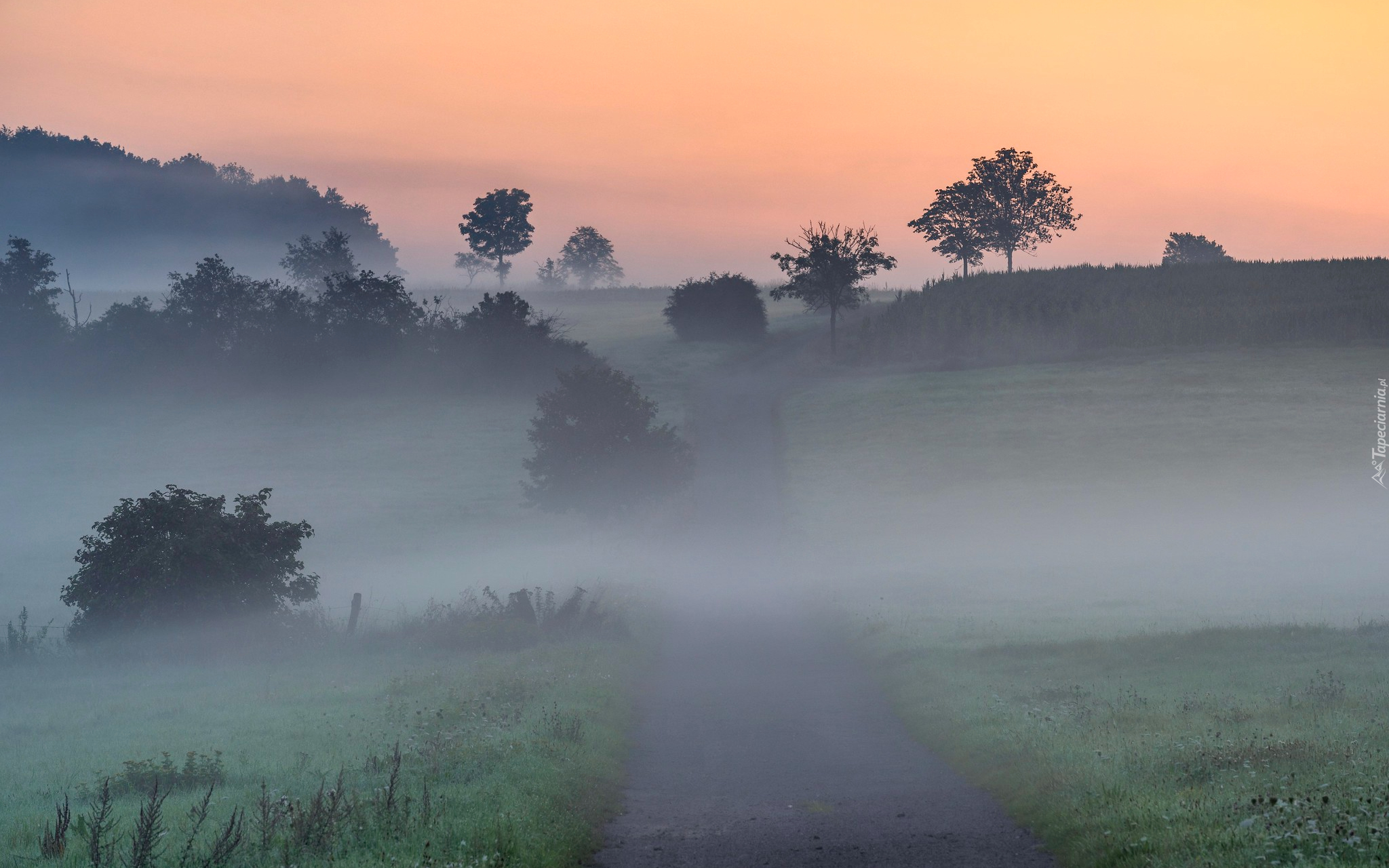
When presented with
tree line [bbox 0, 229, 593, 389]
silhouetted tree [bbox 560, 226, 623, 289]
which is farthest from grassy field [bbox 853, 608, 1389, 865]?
silhouetted tree [bbox 560, 226, 623, 289]

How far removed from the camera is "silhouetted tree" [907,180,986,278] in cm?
11212

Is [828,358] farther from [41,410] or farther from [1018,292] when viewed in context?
[41,410]

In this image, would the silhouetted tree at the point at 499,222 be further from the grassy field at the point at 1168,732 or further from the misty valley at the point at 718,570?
the grassy field at the point at 1168,732

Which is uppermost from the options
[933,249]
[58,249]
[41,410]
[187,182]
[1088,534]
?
[187,182]

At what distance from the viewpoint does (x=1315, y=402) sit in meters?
64.1

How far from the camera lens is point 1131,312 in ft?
279

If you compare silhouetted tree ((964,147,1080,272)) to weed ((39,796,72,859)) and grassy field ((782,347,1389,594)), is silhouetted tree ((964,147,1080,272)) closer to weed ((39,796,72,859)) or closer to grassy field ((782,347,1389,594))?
grassy field ((782,347,1389,594))

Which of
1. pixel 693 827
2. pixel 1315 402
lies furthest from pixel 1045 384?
pixel 693 827

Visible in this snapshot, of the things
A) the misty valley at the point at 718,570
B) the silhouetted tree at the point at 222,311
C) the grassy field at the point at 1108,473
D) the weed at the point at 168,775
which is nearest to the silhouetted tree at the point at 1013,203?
the misty valley at the point at 718,570

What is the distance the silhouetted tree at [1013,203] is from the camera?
111 m

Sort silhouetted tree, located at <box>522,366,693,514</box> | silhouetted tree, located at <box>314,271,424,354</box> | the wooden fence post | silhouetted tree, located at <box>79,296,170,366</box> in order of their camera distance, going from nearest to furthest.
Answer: the wooden fence post, silhouetted tree, located at <box>522,366,693,514</box>, silhouetted tree, located at <box>79,296,170,366</box>, silhouetted tree, located at <box>314,271,424,354</box>

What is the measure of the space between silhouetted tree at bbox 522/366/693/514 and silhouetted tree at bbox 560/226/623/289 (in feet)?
486

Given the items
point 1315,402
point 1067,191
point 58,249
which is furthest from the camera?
point 58,249

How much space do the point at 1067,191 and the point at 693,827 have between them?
112907 mm
